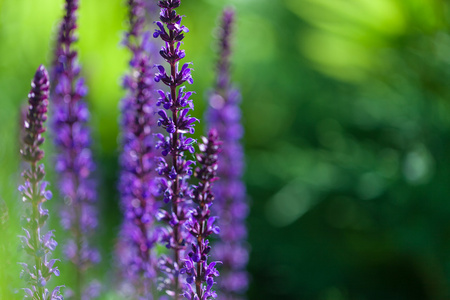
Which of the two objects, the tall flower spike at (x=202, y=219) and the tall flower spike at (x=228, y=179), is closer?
the tall flower spike at (x=202, y=219)

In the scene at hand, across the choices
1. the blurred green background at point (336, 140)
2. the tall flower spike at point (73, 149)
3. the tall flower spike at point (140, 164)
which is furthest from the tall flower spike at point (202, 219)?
the blurred green background at point (336, 140)

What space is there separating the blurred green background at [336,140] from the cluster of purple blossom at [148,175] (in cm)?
31

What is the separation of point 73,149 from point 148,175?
0.68 ft

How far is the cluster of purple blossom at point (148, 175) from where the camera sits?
87 centimetres

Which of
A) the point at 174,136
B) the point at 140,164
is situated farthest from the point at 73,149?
the point at 174,136

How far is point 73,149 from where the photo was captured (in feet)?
4.31

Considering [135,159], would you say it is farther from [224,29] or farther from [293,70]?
[293,70]

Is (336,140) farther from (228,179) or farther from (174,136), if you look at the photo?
(174,136)

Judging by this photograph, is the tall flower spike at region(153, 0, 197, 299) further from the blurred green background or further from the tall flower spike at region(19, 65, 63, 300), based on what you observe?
the blurred green background

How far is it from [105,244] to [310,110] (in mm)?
1259

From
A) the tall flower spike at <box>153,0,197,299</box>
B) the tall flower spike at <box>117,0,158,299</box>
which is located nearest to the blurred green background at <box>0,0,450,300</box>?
the tall flower spike at <box>117,0,158,299</box>

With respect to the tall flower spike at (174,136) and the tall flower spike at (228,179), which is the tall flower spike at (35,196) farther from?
the tall flower spike at (228,179)

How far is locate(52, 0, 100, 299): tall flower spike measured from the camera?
128 centimetres

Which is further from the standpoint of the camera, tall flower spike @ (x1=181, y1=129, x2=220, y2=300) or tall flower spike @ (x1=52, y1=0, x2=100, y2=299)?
tall flower spike @ (x1=52, y1=0, x2=100, y2=299)
